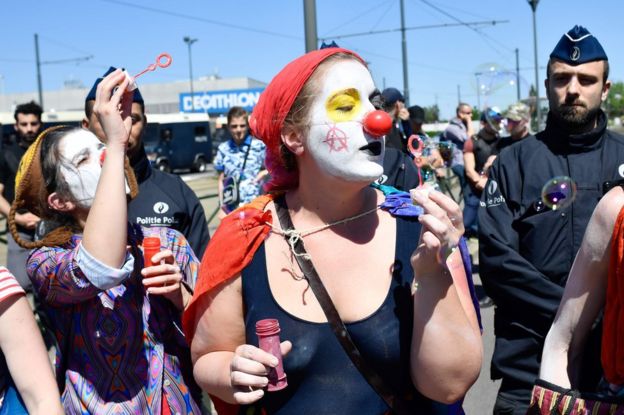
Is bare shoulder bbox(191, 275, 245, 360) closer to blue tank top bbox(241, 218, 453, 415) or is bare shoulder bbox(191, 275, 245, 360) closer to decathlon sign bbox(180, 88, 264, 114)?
blue tank top bbox(241, 218, 453, 415)

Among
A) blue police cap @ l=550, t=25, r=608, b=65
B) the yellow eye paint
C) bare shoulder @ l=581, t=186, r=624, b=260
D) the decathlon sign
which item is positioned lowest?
bare shoulder @ l=581, t=186, r=624, b=260

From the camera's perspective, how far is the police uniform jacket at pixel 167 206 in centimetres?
339

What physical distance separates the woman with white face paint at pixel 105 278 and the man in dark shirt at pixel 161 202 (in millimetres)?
789

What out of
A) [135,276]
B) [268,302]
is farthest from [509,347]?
[135,276]

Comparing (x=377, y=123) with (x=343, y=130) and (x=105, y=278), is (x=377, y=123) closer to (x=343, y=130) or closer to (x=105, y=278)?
(x=343, y=130)

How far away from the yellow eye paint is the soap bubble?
1058mm

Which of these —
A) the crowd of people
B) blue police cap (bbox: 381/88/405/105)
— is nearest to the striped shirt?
the crowd of people

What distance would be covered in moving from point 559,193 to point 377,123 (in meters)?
1.07

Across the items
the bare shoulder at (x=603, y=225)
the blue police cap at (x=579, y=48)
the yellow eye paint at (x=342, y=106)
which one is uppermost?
the blue police cap at (x=579, y=48)

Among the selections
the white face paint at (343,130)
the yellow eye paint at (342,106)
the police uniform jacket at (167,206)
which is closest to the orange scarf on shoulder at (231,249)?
the white face paint at (343,130)

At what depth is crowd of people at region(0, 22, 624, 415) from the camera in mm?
1867

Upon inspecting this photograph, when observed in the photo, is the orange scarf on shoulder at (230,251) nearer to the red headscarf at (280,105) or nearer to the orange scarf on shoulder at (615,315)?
the red headscarf at (280,105)

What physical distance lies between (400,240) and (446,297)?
0.28 meters

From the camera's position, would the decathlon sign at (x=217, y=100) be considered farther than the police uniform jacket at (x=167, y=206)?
Yes
